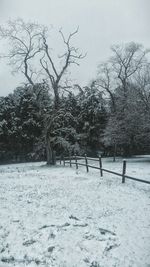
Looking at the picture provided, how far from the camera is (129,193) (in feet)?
38.2

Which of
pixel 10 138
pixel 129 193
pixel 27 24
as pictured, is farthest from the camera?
pixel 10 138

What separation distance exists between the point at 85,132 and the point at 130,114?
15118mm

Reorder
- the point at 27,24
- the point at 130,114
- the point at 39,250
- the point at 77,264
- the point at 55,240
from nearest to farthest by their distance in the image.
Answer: the point at 77,264 → the point at 39,250 → the point at 55,240 → the point at 27,24 → the point at 130,114

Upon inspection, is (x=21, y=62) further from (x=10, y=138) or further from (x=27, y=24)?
(x=10, y=138)

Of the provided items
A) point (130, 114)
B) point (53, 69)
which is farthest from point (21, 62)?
point (130, 114)

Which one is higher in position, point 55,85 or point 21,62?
point 21,62

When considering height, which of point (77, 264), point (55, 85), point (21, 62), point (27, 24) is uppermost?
point (27, 24)

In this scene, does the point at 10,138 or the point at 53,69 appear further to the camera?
the point at 10,138

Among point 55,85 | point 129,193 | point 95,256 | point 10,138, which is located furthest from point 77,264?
point 10,138

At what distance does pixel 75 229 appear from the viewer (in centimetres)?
733

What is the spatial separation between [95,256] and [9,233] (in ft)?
7.69

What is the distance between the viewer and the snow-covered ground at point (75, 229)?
235 inches

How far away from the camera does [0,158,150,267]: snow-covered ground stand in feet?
19.6

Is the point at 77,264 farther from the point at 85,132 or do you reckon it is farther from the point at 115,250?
the point at 85,132
